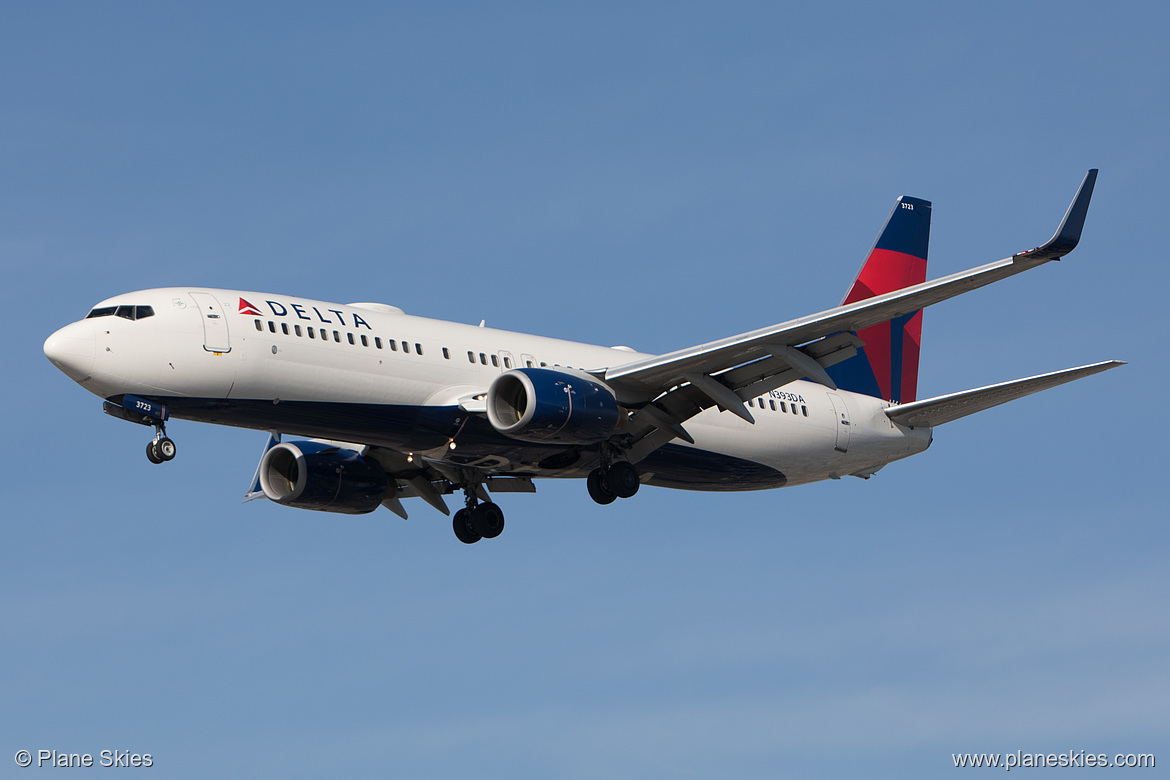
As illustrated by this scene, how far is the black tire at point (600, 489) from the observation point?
35.3 m

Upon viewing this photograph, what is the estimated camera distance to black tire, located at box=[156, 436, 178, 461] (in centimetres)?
3041

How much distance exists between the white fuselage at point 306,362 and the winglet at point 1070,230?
11945mm

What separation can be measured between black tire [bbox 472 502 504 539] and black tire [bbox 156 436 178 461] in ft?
33.9

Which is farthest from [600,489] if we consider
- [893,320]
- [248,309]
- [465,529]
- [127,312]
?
[893,320]

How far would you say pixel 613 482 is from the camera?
3519 centimetres

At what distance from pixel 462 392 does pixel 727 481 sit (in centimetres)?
915

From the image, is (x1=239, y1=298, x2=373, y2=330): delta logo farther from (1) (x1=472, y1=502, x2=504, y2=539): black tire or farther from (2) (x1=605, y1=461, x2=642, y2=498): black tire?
(1) (x1=472, y1=502, x2=504, y2=539): black tire

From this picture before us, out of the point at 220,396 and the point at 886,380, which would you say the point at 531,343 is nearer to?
the point at 220,396

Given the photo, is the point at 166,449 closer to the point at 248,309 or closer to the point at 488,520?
the point at 248,309

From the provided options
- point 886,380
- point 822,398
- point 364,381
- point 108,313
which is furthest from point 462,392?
point 886,380

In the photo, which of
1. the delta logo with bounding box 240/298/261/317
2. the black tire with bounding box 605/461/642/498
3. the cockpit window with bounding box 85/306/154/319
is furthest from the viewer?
the black tire with bounding box 605/461/642/498

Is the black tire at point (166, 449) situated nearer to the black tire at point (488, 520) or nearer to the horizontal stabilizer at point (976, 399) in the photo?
the black tire at point (488, 520)

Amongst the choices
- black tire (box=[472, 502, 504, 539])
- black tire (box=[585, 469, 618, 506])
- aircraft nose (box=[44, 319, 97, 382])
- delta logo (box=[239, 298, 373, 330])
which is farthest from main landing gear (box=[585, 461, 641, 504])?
aircraft nose (box=[44, 319, 97, 382])

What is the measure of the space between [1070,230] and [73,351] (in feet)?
66.0
